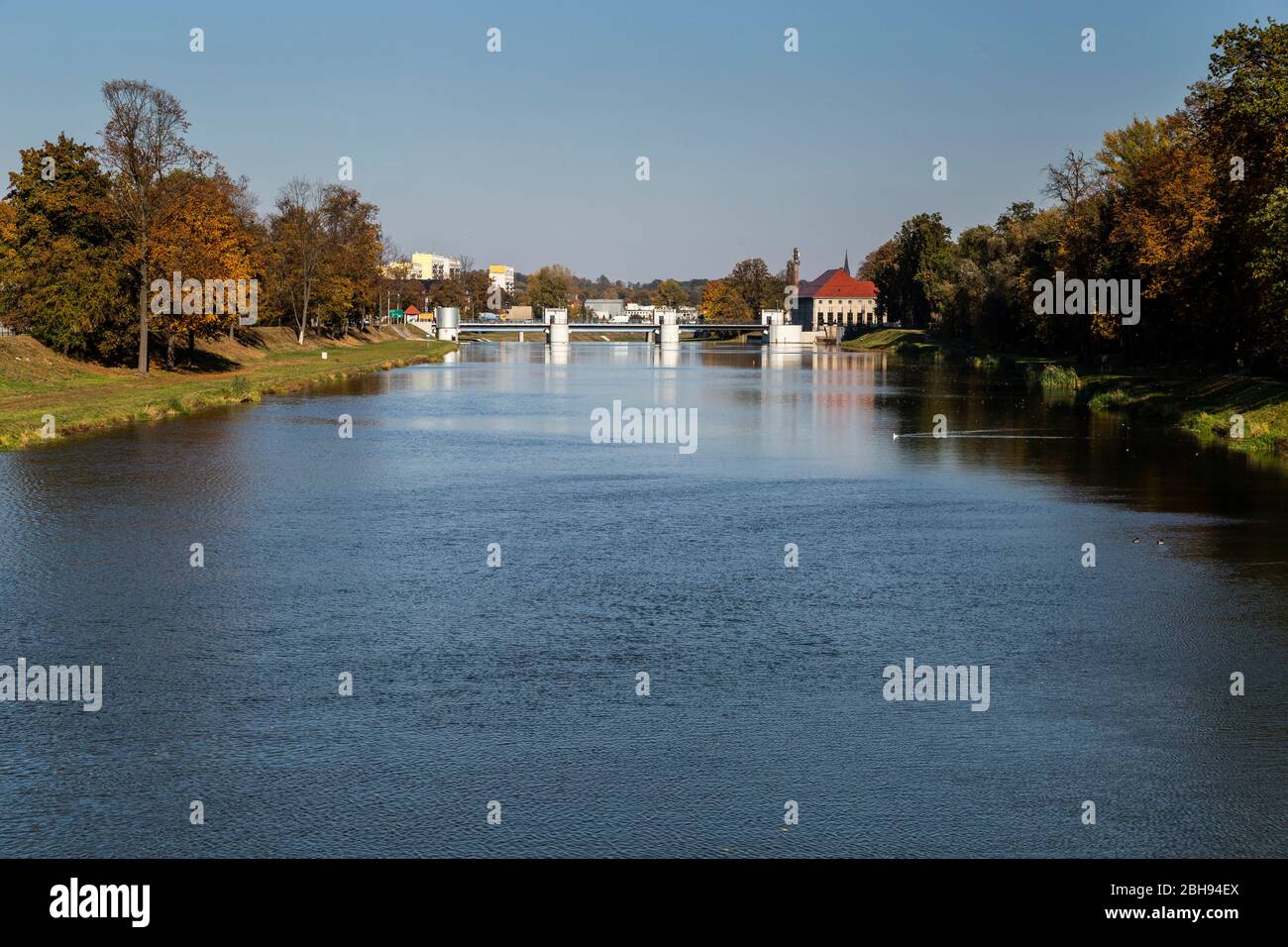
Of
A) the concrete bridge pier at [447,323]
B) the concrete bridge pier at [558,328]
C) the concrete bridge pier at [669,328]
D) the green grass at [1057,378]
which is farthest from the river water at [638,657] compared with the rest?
the concrete bridge pier at [669,328]

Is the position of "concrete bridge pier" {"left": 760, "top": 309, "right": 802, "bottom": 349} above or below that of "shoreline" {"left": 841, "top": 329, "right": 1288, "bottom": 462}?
above

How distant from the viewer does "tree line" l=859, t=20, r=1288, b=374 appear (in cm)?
4175

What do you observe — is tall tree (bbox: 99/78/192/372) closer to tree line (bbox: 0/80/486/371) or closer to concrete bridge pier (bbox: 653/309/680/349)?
tree line (bbox: 0/80/486/371)

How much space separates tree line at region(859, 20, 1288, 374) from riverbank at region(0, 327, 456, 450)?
3537 cm

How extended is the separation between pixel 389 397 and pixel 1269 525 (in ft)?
138

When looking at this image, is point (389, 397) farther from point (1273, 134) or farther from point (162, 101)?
point (1273, 134)

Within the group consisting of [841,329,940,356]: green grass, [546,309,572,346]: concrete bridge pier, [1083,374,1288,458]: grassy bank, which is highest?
[546,309,572,346]: concrete bridge pier

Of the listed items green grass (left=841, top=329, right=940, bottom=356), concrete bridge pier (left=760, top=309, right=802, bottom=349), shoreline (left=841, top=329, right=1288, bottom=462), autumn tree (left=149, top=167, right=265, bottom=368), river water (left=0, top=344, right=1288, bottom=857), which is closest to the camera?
river water (left=0, top=344, right=1288, bottom=857)

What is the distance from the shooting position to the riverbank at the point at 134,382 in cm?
4131

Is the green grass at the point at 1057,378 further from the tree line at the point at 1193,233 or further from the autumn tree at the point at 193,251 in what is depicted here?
the autumn tree at the point at 193,251

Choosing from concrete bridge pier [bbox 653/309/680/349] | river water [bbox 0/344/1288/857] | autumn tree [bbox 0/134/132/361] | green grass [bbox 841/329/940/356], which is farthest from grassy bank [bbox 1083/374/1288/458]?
concrete bridge pier [bbox 653/309/680/349]

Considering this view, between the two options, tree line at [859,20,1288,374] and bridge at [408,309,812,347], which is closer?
tree line at [859,20,1288,374]
